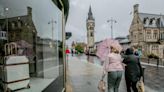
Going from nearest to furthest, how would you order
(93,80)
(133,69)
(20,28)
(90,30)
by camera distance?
(20,28) → (133,69) → (93,80) → (90,30)

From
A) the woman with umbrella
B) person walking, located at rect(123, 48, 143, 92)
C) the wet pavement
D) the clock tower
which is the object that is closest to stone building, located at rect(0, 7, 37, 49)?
the woman with umbrella

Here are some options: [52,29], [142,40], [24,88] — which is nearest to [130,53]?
[52,29]

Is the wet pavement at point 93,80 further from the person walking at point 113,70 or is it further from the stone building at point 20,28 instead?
the stone building at point 20,28

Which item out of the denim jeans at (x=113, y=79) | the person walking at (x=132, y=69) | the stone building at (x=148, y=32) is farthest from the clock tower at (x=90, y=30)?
the denim jeans at (x=113, y=79)

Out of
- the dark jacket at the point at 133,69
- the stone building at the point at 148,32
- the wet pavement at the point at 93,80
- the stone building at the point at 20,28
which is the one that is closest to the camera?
the stone building at the point at 20,28

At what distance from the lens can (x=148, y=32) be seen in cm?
5525

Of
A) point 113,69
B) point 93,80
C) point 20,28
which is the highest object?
point 20,28

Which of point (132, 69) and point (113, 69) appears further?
point (132, 69)

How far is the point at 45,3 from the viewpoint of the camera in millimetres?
6707

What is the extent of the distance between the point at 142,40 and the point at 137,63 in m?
49.5

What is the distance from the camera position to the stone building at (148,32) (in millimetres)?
54438

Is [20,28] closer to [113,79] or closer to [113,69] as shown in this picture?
[113,69]

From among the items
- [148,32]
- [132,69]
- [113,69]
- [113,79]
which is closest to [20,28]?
[113,69]

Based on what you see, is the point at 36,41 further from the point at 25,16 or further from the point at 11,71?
the point at 11,71
